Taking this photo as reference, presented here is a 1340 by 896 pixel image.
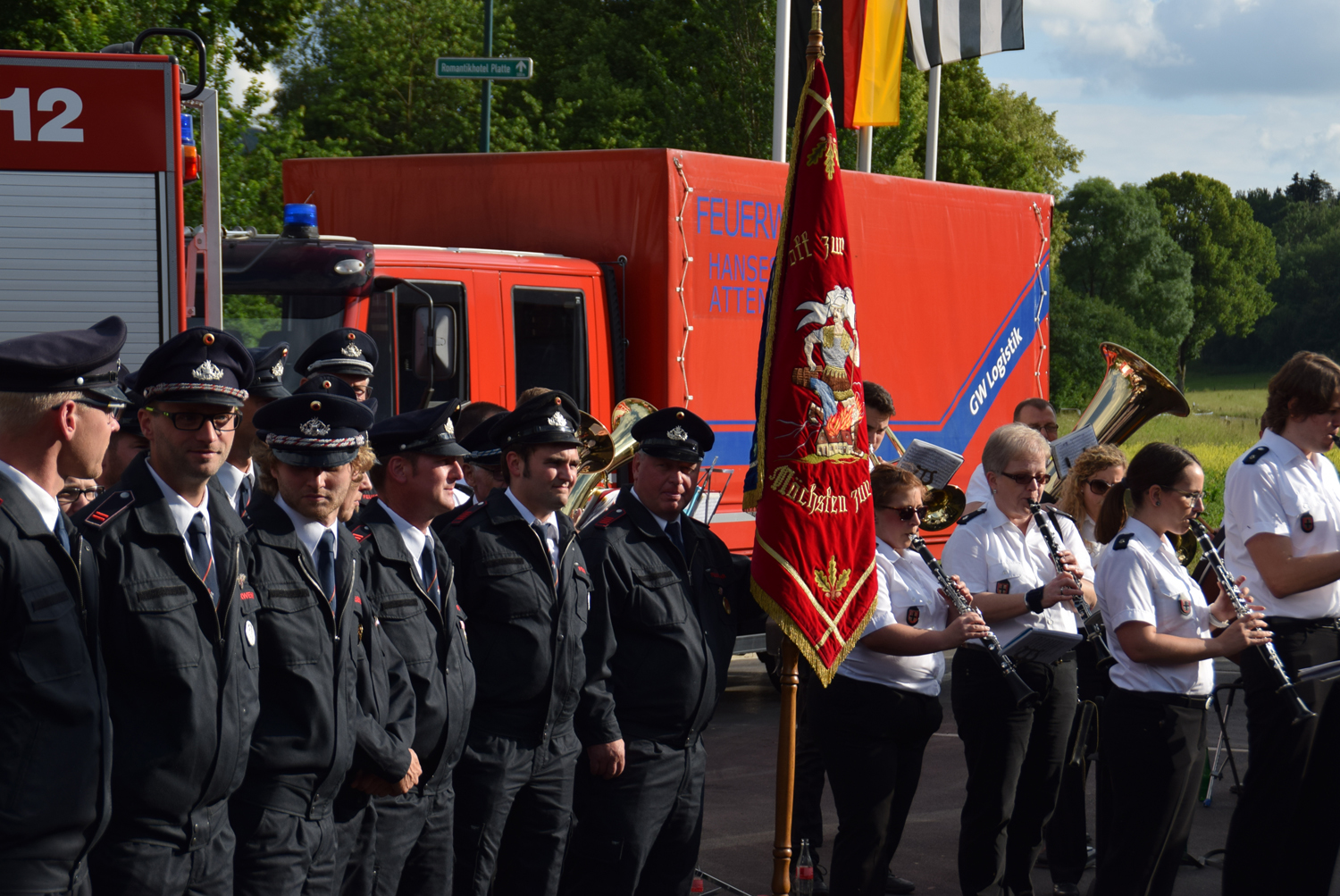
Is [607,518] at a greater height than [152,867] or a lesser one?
greater

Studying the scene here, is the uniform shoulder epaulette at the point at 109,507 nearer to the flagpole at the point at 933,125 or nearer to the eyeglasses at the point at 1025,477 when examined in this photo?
the eyeglasses at the point at 1025,477

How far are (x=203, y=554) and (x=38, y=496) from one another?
45 centimetres

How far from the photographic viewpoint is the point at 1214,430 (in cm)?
3631

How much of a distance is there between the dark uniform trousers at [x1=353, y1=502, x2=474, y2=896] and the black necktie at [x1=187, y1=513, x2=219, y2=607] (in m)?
0.69

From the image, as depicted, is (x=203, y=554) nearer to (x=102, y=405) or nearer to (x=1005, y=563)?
(x=102, y=405)

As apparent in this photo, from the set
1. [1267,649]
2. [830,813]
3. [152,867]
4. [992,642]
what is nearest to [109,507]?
[152,867]

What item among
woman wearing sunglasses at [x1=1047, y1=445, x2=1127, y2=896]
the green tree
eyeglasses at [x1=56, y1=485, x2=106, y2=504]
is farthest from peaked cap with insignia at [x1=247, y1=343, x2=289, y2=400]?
the green tree

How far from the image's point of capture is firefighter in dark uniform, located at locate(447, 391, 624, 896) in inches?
173

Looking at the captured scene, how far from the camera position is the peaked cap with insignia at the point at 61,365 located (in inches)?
116

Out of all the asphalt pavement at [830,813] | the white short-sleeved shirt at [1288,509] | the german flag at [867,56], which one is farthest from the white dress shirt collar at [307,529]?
the german flag at [867,56]

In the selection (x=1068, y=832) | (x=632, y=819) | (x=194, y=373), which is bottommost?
(x=1068, y=832)

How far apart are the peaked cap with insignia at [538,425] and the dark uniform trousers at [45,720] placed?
6.01 feet

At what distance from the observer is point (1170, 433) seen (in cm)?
3725

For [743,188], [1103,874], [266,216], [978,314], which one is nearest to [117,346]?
[1103,874]
